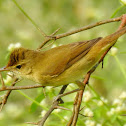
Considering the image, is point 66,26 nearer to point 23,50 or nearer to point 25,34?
point 25,34

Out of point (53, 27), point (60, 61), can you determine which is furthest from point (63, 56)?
point (53, 27)

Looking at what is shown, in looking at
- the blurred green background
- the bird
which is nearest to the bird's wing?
the bird

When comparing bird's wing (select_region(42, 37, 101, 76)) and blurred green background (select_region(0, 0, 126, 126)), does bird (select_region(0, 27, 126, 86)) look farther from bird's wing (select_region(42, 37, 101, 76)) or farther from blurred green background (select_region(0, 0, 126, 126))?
blurred green background (select_region(0, 0, 126, 126))

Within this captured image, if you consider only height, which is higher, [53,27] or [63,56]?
[53,27]

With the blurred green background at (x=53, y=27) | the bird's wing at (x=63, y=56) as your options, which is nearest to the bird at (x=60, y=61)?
the bird's wing at (x=63, y=56)

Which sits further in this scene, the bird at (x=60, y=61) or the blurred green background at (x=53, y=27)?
the blurred green background at (x=53, y=27)

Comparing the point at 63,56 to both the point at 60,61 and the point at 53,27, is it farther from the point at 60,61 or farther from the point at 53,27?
the point at 53,27

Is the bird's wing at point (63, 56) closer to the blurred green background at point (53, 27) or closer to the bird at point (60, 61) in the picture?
the bird at point (60, 61)

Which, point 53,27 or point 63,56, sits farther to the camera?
point 53,27
